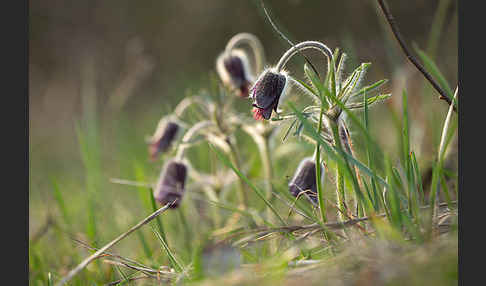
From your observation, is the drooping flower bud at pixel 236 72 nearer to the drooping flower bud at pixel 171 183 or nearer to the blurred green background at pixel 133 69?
the blurred green background at pixel 133 69

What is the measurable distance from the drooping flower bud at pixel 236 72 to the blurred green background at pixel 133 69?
9.4 inches

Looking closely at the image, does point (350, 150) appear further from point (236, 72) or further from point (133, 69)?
point (133, 69)

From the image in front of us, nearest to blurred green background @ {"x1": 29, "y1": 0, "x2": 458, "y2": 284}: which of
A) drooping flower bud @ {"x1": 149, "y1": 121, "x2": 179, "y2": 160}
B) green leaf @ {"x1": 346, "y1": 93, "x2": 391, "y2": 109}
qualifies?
drooping flower bud @ {"x1": 149, "y1": 121, "x2": 179, "y2": 160}

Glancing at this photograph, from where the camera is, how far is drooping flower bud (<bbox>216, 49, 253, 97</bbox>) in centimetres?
214

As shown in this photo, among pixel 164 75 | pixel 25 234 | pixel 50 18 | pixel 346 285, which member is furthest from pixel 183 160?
pixel 50 18

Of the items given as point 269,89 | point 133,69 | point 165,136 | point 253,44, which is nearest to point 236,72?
point 253,44

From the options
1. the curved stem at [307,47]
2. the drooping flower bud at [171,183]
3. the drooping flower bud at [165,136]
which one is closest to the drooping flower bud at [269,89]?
the curved stem at [307,47]

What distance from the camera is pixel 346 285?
0.85m

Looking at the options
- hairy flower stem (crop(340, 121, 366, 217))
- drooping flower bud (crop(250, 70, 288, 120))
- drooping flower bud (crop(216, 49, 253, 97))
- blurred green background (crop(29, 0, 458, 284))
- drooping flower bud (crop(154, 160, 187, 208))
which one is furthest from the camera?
blurred green background (crop(29, 0, 458, 284))

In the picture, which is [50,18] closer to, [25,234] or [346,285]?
[25,234]

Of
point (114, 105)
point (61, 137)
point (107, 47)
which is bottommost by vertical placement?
point (61, 137)

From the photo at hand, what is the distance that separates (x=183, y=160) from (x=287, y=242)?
2.75ft

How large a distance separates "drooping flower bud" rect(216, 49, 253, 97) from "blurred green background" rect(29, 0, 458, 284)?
0.24 m

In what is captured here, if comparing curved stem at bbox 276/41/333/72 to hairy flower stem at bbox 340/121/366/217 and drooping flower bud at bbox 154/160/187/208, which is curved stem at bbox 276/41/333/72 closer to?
hairy flower stem at bbox 340/121/366/217
